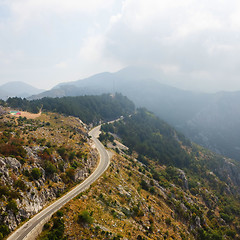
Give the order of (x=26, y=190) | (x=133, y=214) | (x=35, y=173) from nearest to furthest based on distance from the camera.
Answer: (x=26, y=190) < (x=35, y=173) < (x=133, y=214)

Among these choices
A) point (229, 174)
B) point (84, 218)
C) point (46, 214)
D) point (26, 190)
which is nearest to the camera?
point (84, 218)

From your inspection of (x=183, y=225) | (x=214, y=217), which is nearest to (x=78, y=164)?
(x=183, y=225)

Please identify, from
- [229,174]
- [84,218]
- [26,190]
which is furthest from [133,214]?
[229,174]

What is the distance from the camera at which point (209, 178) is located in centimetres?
15100

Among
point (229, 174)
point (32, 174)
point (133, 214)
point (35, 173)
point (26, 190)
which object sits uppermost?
point (35, 173)

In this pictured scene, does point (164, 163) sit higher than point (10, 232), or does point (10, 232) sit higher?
point (10, 232)

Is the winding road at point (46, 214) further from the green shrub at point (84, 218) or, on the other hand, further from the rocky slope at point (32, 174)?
the green shrub at point (84, 218)

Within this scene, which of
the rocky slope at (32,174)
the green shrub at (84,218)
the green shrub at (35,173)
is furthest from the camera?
the green shrub at (35,173)

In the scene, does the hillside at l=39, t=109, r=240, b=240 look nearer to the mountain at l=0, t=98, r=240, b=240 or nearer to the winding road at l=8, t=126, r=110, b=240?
the mountain at l=0, t=98, r=240, b=240

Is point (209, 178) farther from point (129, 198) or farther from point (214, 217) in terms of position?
point (129, 198)

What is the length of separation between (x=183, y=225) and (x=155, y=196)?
15062 millimetres

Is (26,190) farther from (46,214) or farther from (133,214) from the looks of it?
(133,214)

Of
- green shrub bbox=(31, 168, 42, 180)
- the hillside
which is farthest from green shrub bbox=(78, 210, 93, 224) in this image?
green shrub bbox=(31, 168, 42, 180)

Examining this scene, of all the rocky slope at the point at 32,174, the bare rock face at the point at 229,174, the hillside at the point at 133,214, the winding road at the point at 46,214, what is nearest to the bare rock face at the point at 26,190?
the rocky slope at the point at 32,174
